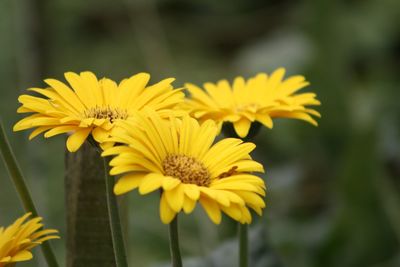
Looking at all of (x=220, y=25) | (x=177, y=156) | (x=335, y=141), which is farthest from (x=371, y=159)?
(x=220, y=25)

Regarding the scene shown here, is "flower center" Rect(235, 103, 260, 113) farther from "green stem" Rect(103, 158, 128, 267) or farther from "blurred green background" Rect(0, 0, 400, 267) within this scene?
"blurred green background" Rect(0, 0, 400, 267)

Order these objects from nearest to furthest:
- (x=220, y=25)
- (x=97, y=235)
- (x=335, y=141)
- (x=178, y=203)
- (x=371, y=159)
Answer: (x=178, y=203) → (x=97, y=235) → (x=371, y=159) → (x=335, y=141) → (x=220, y=25)

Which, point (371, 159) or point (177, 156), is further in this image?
point (371, 159)

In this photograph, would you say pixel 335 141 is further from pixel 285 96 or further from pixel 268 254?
pixel 285 96

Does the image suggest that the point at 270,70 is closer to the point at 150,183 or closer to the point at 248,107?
the point at 248,107

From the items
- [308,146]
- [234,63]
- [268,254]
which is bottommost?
[268,254]

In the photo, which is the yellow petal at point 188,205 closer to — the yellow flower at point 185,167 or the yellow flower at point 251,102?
the yellow flower at point 185,167
